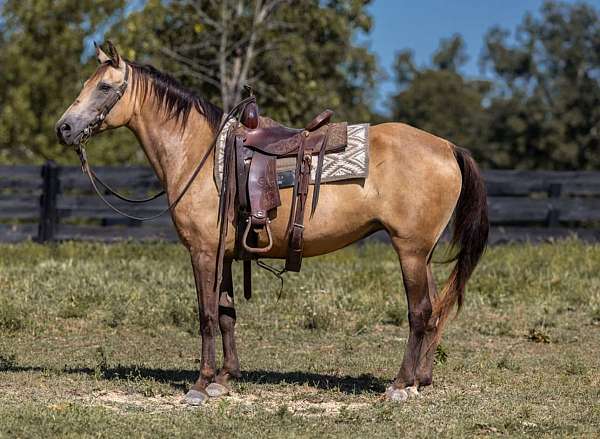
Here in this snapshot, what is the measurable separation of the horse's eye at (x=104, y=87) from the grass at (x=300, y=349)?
2.11 meters

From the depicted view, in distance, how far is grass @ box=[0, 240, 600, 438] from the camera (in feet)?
18.7

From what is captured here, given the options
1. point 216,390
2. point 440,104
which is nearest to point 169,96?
point 216,390

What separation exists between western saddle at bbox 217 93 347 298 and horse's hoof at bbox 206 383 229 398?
0.82 meters

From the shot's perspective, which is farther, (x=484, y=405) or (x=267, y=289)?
(x=267, y=289)

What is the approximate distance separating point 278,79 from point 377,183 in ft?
40.6

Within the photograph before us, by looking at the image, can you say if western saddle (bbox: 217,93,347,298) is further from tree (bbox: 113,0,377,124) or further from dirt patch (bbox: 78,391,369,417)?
A: tree (bbox: 113,0,377,124)

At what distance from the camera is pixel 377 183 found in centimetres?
643

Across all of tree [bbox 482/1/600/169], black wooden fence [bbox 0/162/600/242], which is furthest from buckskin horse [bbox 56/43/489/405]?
tree [bbox 482/1/600/169]

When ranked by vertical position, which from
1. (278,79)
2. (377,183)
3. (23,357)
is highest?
(278,79)

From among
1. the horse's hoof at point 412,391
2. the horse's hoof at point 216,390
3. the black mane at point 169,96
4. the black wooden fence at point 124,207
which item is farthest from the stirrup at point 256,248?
the black wooden fence at point 124,207

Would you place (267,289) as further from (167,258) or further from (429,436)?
(429,436)

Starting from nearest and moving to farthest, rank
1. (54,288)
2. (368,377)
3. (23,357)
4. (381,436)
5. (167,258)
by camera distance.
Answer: (381,436) → (368,377) → (23,357) → (54,288) → (167,258)

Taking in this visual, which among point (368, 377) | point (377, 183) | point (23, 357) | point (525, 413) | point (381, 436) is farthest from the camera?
point (23, 357)

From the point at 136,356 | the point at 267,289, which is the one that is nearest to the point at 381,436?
the point at 136,356
